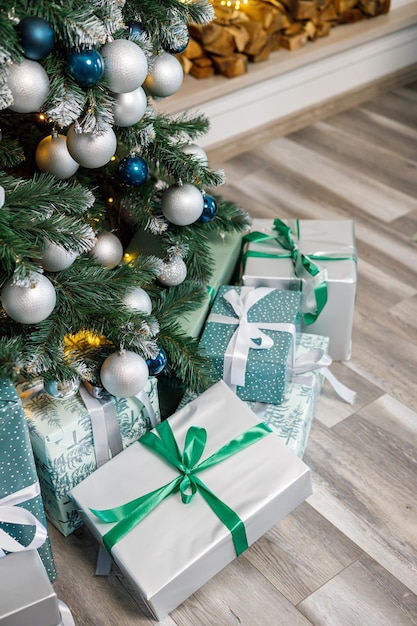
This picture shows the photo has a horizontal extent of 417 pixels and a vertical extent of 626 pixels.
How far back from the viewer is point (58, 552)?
4.53 feet

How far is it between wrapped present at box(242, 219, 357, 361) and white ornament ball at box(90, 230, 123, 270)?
0.36m

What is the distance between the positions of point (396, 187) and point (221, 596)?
1.55 m

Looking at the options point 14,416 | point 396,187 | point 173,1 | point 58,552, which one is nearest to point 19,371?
point 14,416

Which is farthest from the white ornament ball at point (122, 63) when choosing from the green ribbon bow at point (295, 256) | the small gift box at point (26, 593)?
the small gift box at point (26, 593)

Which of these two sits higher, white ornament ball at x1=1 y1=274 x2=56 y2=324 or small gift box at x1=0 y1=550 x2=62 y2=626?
white ornament ball at x1=1 y1=274 x2=56 y2=324

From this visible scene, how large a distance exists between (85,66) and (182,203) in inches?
15.1

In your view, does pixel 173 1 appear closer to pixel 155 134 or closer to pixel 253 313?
pixel 155 134

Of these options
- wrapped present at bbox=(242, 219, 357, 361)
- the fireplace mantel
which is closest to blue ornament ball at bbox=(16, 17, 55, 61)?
wrapped present at bbox=(242, 219, 357, 361)

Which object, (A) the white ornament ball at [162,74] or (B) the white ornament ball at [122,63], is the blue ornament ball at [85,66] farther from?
(A) the white ornament ball at [162,74]

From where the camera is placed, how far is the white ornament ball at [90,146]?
3.83 ft

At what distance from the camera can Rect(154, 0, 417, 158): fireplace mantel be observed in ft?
8.14

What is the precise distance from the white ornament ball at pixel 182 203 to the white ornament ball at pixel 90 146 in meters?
0.22

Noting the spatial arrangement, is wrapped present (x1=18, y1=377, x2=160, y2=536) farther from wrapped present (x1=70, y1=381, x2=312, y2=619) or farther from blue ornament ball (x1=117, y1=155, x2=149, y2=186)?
blue ornament ball (x1=117, y1=155, x2=149, y2=186)

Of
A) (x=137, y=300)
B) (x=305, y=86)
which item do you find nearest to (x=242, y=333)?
(x=137, y=300)
